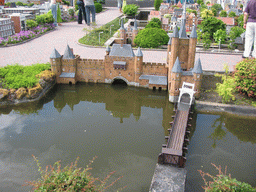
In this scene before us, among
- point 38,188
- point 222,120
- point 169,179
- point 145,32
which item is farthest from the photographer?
point 145,32

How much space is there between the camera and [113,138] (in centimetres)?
2288

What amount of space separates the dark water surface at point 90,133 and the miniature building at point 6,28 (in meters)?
21.8

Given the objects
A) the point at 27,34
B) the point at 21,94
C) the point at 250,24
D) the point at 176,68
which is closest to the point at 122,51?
the point at 176,68

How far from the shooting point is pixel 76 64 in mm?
34500

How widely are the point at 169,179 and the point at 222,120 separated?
11.9 m

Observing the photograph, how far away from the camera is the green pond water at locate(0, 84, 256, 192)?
749 inches

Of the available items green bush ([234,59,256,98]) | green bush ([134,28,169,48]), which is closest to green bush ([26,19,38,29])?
green bush ([134,28,169,48])

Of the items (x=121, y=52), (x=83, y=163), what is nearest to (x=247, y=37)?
(x=121, y=52)

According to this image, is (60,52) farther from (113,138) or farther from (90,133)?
(113,138)

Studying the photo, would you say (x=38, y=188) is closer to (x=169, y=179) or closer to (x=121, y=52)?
(x=169, y=179)

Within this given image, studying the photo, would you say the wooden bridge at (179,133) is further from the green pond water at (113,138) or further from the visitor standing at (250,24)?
the visitor standing at (250,24)

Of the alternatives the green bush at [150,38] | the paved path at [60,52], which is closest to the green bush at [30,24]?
the paved path at [60,52]

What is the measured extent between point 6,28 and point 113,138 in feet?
118

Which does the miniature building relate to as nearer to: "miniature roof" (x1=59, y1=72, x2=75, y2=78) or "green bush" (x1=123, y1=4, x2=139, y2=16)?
"miniature roof" (x1=59, y1=72, x2=75, y2=78)
